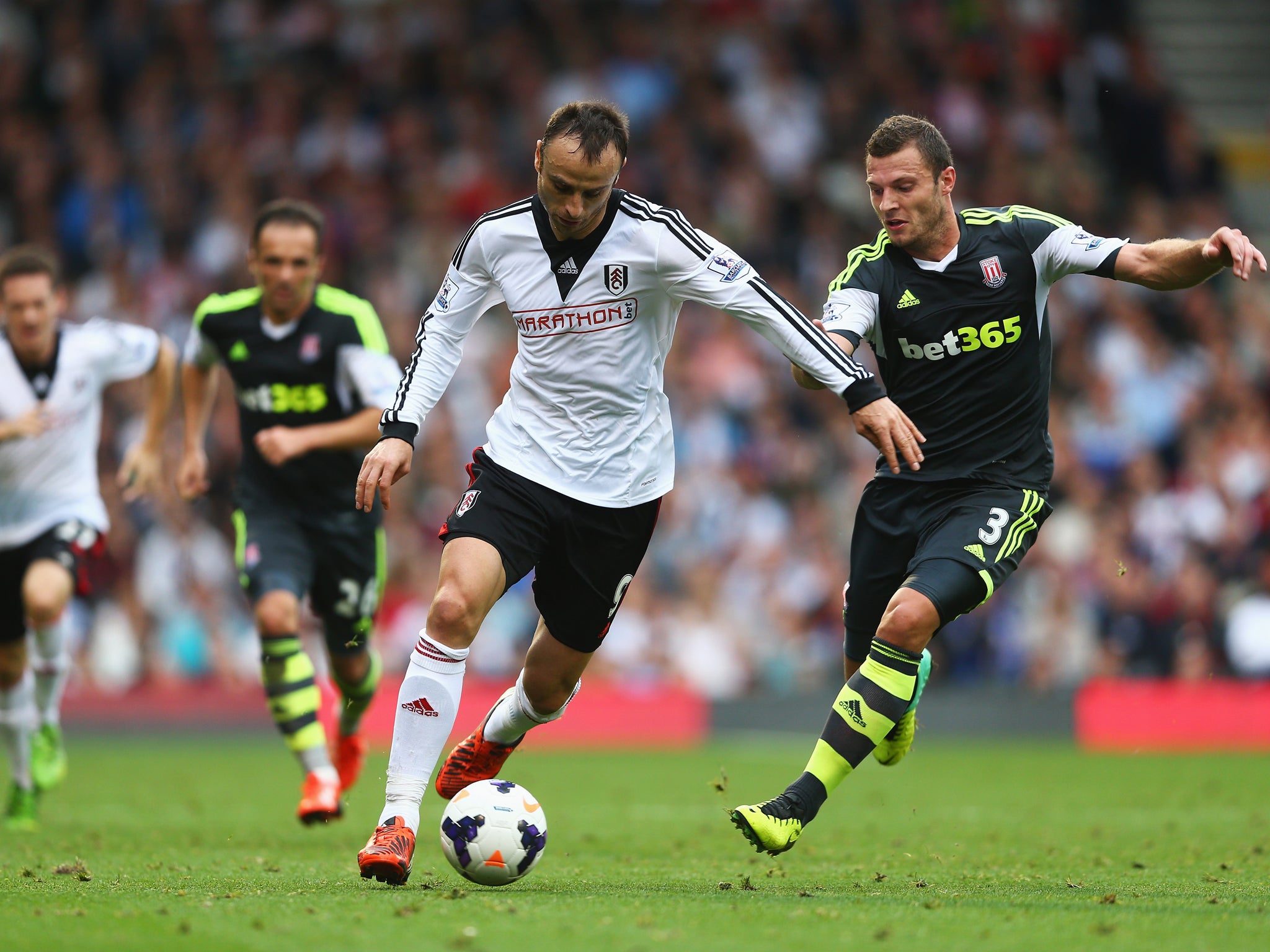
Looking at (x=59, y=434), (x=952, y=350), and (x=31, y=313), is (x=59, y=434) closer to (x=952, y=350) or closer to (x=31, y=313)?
(x=31, y=313)


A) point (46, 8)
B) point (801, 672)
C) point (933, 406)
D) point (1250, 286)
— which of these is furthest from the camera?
Answer: point (46, 8)

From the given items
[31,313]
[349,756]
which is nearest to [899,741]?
[349,756]

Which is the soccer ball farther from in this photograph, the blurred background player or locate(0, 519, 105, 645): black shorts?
locate(0, 519, 105, 645): black shorts

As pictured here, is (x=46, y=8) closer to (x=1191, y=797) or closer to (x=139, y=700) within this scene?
(x=139, y=700)

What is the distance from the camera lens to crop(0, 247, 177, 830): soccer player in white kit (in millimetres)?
9438

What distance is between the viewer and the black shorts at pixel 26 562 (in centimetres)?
948

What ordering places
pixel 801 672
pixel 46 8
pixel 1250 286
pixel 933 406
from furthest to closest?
pixel 46 8, pixel 1250 286, pixel 801 672, pixel 933 406

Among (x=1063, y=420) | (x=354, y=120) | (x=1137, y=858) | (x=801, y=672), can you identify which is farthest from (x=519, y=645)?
(x=1137, y=858)

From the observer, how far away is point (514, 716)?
285 inches

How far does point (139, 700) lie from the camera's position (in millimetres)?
17734

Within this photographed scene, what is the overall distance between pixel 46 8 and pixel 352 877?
67.3ft

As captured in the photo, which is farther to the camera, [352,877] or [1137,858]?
[1137,858]

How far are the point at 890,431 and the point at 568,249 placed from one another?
1.47m

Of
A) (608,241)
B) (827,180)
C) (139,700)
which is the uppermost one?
(827,180)
